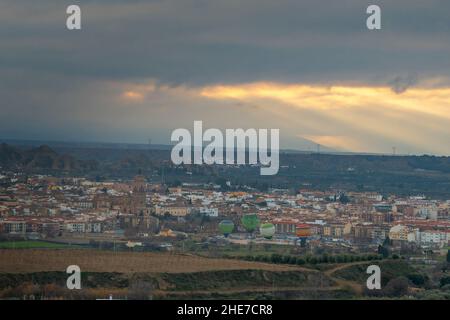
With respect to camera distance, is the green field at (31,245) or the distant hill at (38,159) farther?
the distant hill at (38,159)

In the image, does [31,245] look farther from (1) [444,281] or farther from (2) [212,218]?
(1) [444,281]

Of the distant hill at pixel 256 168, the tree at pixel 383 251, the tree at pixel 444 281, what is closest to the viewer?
the tree at pixel 444 281

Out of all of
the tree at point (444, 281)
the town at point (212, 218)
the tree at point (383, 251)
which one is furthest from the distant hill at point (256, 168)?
the tree at point (444, 281)

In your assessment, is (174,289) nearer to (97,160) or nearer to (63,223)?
(63,223)

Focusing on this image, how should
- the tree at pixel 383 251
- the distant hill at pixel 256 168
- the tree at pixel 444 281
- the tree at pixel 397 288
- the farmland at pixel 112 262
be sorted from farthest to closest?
the distant hill at pixel 256 168, the tree at pixel 383 251, the farmland at pixel 112 262, the tree at pixel 444 281, the tree at pixel 397 288

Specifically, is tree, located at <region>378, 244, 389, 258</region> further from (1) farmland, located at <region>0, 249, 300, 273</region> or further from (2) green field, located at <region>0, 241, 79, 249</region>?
(2) green field, located at <region>0, 241, 79, 249</region>

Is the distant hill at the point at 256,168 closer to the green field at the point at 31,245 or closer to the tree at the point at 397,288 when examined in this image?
the green field at the point at 31,245

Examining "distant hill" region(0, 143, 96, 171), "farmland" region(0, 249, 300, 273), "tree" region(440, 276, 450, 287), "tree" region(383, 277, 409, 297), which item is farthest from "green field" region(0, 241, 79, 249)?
"distant hill" region(0, 143, 96, 171)

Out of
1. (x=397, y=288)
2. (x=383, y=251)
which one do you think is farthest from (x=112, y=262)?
(x=383, y=251)

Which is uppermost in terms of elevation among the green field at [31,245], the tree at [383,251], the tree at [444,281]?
the green field at [31,245]

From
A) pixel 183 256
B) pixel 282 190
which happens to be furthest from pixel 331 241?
pixel 282 190

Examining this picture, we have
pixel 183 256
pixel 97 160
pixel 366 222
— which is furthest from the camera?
pixel 97 160
